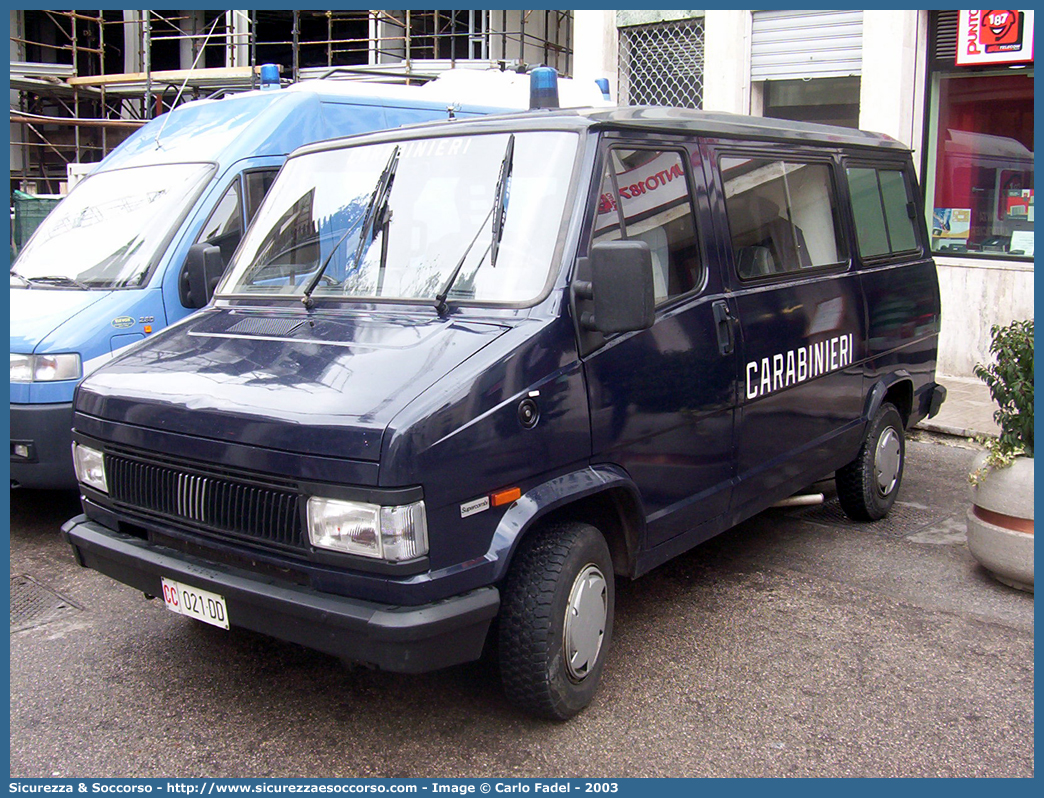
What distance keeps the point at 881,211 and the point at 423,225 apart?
10.9ft

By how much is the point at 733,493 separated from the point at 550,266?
62.1 inches

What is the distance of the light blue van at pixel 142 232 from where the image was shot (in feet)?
18.9

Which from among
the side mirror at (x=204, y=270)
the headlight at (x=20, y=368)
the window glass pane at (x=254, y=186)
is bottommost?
the headlight at (x=20, y=368)

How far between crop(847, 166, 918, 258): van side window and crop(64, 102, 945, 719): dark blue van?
776 millimetres

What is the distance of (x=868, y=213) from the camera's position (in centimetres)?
604

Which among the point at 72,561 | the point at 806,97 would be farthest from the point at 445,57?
the point at 72,561

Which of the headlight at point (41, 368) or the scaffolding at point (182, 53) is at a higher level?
the scaffolding at point (182, 53)

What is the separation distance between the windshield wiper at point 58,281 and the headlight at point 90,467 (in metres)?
2.55

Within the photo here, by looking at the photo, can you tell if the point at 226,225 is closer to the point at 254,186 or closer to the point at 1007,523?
the point at 254,186

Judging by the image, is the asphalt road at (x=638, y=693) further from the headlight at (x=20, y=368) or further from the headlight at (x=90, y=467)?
the headlight at (x=20, y=368)

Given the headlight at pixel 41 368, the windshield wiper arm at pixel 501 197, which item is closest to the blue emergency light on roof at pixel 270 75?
the headlight at pixel 41 368

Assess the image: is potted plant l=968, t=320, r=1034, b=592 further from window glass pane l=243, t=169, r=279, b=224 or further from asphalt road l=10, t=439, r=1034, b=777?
window glass pane l=243, t=169, r=279, b=224

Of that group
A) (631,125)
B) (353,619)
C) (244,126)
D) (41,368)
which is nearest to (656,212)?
(631,125)

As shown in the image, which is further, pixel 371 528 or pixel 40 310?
pixel 40 310
